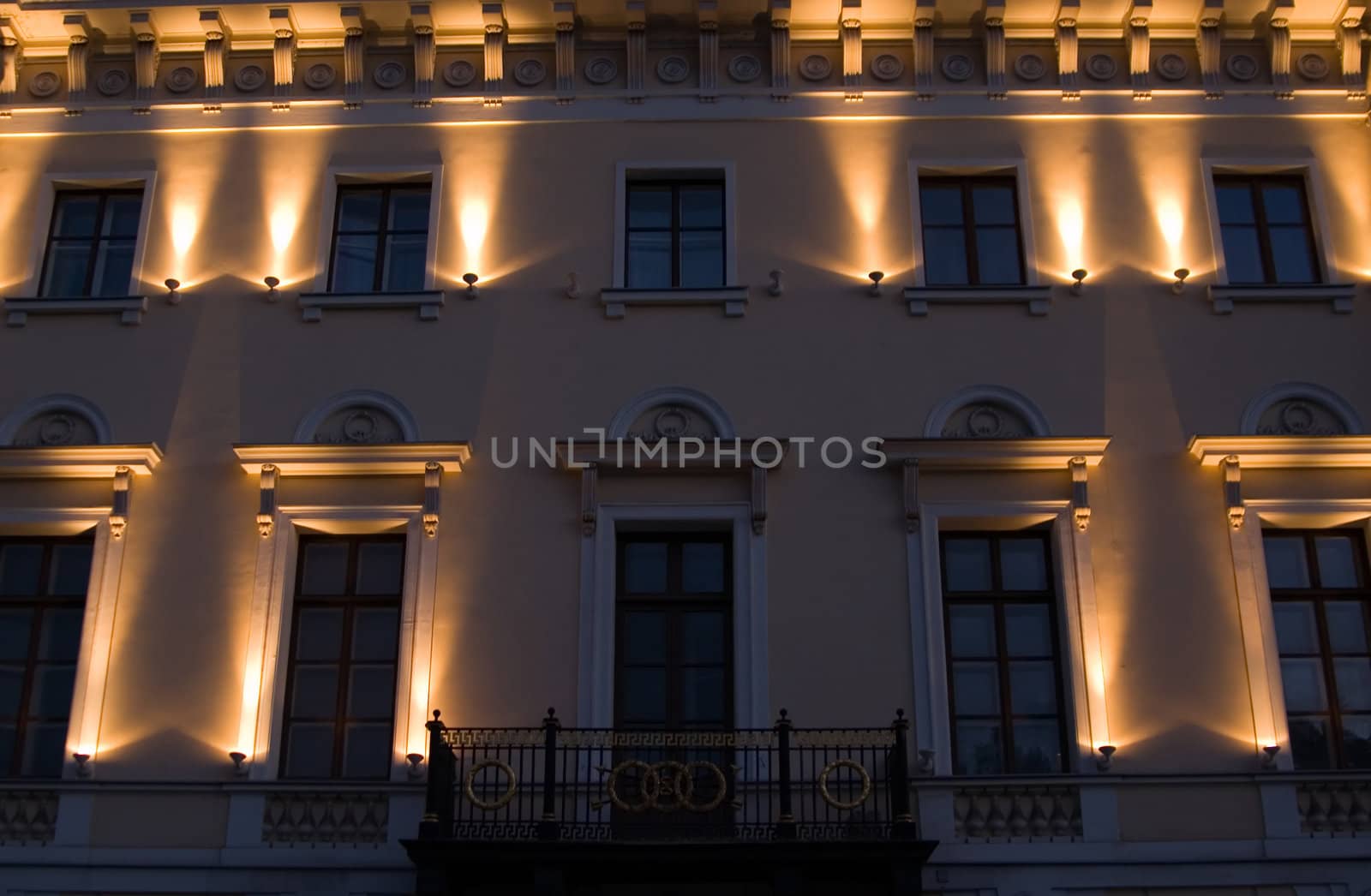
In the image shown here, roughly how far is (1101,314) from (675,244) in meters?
→ 4.08

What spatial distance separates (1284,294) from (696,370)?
5491 millimetres

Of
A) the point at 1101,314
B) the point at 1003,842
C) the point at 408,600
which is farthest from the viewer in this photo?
the point at 1101,314

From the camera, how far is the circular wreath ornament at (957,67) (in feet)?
53.5

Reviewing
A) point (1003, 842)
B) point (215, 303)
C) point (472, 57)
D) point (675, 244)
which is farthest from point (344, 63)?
point (1003, 842)

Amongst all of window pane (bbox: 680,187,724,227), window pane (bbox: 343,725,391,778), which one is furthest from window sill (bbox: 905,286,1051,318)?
window pane (bbox: 343,725,391,778)

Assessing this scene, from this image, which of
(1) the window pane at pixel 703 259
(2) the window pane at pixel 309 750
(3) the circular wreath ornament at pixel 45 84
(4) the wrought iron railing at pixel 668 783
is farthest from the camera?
(3) the circular wreath ornament at pixel 45 84

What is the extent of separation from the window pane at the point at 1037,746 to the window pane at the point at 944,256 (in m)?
4.23

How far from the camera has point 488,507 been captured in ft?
47.7

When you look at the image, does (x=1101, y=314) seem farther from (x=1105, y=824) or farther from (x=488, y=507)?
(x=488, y=507)

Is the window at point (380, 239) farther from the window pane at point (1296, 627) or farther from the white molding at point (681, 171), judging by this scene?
the window pane at point (1296, 627)

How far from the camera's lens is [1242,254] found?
51.6ft

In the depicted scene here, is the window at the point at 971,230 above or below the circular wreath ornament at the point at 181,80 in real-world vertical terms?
below

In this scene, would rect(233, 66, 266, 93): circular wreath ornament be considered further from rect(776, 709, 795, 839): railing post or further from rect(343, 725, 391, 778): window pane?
rect(776, 709, 795, 839): railing post

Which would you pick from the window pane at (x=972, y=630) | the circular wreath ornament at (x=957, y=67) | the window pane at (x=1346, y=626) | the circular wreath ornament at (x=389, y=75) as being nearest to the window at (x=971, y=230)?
the circular wreath ornament at (x=957, y=67)
